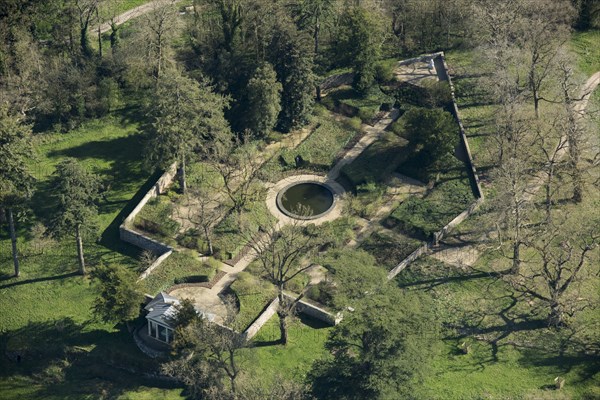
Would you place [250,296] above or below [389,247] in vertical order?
below

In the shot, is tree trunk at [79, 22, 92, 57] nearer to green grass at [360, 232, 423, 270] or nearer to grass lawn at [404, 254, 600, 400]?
green grass at [360, 232, 423, 270]

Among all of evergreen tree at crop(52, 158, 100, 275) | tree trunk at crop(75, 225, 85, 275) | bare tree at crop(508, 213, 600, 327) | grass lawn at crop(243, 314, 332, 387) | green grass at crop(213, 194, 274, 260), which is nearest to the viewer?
grass lawn at crop(243, 314, 332, 387)

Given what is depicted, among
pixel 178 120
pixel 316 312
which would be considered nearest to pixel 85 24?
pixel 178 120

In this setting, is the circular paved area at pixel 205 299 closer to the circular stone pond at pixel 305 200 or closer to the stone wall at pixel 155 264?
the stone wall at pixel 155 264

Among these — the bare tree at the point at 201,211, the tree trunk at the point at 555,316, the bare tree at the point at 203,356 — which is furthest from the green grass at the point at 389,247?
the bare tree at the point at 203,356

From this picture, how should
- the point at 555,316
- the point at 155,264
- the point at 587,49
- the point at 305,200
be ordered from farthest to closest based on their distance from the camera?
1. the point at 587,49
2. the point at 305,200
3. the point at 155,264
4. the point at 555,316

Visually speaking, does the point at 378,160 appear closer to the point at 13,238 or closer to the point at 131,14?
the point at 13,238

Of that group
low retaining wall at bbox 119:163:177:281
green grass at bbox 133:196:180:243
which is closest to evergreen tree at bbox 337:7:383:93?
low retaining wall at bbox 119:163:177:281
